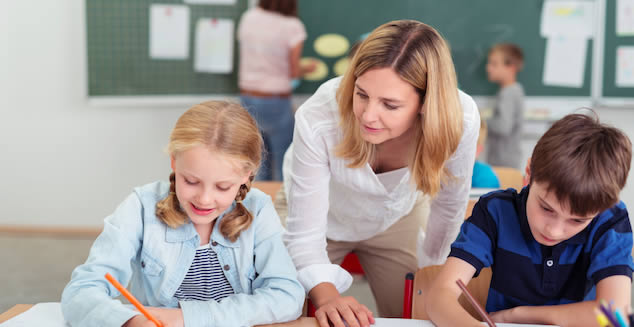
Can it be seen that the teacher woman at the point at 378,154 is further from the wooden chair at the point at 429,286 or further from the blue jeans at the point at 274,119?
the blue jeans at the point at 274,119

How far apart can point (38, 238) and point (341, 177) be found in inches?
114

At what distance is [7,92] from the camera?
11.6ft

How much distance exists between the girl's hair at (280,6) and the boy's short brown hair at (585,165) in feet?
7.66

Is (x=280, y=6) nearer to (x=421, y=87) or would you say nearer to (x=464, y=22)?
(x=464, y=22)

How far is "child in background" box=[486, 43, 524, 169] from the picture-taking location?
337cm

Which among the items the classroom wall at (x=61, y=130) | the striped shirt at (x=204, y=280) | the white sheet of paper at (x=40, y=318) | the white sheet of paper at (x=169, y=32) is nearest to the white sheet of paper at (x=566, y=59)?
the classroom wall at (x=61, y=130)

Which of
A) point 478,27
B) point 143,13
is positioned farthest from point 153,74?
point 478,27

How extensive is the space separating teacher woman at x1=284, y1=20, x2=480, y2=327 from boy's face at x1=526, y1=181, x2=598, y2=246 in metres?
0.26

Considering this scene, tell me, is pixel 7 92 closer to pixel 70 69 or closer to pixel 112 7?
pixel 70 69

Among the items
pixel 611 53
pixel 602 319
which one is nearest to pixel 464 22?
pixel 611 53

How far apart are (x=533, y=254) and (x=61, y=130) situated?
3132mm

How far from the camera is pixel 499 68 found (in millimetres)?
3389

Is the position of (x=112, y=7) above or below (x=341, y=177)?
above

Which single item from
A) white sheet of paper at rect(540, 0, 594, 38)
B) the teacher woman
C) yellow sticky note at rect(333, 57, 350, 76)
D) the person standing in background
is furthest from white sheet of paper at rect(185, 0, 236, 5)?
the teacher woman
